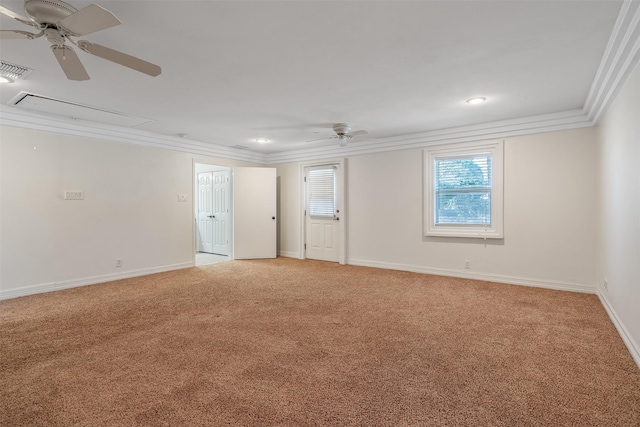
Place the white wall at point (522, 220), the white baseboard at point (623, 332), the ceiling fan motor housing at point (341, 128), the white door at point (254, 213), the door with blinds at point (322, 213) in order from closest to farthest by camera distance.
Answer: the white baseboard at point (623, 332), the white wall at point (522, 220), the ceiling fan motor housing at point (341, 128), the door with blinds at point (322, 213), the white door at point (254, 213)

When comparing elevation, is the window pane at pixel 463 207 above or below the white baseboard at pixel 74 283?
above

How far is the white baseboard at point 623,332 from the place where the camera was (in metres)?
2.37

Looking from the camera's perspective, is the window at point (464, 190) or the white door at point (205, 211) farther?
the white door at point (205, 211)

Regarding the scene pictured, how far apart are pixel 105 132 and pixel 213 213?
9.83 feet

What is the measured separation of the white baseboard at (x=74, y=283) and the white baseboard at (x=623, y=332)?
19.7ft

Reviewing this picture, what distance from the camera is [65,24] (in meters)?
1.83

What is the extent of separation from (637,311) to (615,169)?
1.46m

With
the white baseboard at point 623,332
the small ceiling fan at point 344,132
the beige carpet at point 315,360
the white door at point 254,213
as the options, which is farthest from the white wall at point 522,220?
the white door at point 254,213

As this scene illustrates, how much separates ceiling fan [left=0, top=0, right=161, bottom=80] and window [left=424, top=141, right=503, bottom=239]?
436cm

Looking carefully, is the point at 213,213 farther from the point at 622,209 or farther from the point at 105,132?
the point at 622,209

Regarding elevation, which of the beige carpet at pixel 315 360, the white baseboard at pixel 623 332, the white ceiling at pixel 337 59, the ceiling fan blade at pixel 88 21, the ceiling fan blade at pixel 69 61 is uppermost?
the white ceiling at pixel 337 59

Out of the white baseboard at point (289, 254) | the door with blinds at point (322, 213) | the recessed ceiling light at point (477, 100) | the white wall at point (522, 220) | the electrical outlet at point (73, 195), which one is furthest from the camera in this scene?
the white baseboard at point (289, 254)

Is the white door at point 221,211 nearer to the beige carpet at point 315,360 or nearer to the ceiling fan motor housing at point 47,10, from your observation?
the beige carpet at point 315,360

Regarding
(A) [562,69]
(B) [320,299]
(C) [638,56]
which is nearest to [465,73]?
(A) [562,69]
